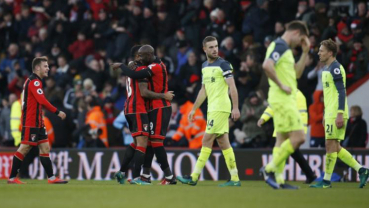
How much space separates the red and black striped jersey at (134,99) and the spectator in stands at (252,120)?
5.76 meters

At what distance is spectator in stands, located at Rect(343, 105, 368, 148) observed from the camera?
1795 centimetres

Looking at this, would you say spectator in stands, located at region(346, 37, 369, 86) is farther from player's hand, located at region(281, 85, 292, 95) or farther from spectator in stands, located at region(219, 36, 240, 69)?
player's hand, located at region(281, 85, 292, 95)

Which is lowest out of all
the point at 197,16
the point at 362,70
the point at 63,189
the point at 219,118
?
the point at 63,189

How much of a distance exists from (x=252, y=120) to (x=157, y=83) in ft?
19.0

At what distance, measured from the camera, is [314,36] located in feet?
65.8

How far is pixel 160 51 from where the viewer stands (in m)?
22.5

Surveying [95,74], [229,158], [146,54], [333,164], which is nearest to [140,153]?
[229,158]

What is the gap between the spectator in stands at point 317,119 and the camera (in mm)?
18688

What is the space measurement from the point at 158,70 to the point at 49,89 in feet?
33.4

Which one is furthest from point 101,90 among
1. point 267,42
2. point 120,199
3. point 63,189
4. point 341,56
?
point 120,199

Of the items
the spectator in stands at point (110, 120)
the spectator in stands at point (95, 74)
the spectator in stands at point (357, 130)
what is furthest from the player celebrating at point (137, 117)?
the spectator in stands at point (95, 74)

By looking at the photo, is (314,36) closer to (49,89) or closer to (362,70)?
(362,70)

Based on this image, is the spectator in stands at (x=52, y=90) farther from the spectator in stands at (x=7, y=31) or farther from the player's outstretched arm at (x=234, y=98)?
the player's outstretched arm at (x=234, y=98)

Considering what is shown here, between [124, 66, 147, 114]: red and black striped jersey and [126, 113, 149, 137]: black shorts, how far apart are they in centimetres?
8
